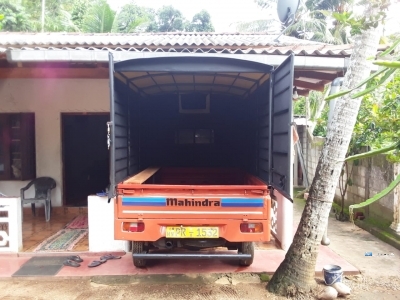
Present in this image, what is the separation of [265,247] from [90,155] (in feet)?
15.5

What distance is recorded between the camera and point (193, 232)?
3824 millimetres

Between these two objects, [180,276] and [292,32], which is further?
[292,32]

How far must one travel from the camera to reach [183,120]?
6.49 m

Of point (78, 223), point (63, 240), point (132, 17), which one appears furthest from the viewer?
point (132, 17)

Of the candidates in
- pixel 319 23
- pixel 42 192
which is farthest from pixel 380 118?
pixel 319 23

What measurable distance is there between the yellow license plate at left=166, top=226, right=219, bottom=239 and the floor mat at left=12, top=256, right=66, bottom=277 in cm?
166

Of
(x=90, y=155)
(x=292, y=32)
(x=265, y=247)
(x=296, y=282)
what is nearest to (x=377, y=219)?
(x=265, y=247)

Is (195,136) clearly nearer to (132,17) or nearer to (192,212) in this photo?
(192,212)

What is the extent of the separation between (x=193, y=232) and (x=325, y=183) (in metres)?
1.47

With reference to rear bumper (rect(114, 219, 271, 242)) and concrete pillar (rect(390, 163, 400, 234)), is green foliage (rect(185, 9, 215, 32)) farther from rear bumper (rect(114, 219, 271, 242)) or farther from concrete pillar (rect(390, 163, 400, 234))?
rear bumper (rect(114, 219, 271, 242))

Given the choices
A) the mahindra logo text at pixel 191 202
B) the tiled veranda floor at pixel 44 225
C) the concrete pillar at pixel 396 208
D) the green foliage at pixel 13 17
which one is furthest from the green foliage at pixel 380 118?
the green foliage at pixel 13 17

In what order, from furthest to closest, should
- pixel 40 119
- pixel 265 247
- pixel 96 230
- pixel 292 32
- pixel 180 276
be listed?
pixel 292 32 → pixel 40 119 → pixel 265 247 → pixel 96 230 → pixel 180 276

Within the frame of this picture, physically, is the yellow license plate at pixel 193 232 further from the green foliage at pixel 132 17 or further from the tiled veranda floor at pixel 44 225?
A: the green foliage at pixel 132 17

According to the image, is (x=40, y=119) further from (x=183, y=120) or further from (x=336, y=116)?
(x=336, y=116)
